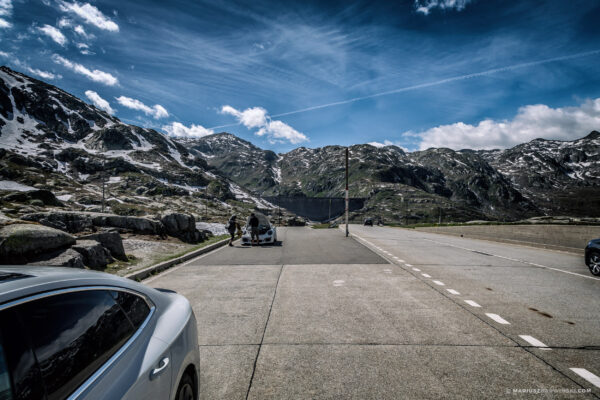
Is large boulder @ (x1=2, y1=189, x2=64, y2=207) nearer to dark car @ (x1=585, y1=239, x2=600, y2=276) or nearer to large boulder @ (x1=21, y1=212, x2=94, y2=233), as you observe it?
large boulder @ (x1=21, y1=212, x2=94, y2=233)

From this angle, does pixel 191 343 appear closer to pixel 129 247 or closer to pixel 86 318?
pixel 86 318

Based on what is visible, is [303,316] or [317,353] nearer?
[317,353]

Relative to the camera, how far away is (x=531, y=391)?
316 centimetres

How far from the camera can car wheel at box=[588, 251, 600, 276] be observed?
922 centimetres

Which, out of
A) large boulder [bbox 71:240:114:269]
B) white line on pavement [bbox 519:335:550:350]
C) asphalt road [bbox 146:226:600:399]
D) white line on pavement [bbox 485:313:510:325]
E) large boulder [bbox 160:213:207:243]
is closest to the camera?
asphalt road [bbox 146:226:600:399]

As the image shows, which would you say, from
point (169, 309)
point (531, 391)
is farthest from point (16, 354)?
point (531, 391)

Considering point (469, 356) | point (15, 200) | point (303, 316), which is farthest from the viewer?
point (15, 200)

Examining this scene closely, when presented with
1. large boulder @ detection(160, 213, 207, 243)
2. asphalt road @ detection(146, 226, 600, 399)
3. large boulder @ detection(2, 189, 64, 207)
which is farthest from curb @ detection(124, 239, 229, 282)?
large boulder @ detection(2, 189, 64, 207)

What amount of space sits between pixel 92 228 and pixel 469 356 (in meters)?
15.3

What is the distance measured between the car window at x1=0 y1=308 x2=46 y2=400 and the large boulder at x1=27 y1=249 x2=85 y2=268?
7.50m

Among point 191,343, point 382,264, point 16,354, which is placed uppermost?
point 16,354

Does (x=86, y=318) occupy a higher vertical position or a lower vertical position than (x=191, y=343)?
higher

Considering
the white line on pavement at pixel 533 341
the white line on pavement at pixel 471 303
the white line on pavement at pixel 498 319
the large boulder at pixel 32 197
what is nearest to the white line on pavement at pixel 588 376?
the white line on pavement at pixel 533 341

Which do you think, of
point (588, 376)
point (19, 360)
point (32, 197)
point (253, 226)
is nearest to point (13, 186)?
point (32, 197)
